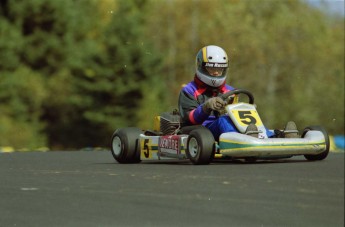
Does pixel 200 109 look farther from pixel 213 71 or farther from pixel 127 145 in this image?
pixel 127 145

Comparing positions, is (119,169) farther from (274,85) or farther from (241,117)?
(274,85)

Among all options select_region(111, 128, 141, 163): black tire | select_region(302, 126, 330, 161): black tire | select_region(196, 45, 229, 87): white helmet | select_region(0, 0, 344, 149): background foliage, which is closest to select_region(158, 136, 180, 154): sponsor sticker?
select_region(111, 128, 141, 163): black tire

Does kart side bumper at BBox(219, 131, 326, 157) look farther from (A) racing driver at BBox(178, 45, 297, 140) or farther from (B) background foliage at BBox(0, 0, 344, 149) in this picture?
(B) background foliage at BBox(0, 0, 344, 149)

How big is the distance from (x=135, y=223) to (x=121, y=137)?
5169 mm

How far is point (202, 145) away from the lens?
30.2 ft

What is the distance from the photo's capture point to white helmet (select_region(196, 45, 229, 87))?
10.5 m

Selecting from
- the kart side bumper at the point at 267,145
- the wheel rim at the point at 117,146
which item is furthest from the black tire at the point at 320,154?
the wheel rim at the point at 117,146

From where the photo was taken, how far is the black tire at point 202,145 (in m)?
9.22

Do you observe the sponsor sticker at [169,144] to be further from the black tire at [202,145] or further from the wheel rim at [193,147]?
the black tire at [202,145]

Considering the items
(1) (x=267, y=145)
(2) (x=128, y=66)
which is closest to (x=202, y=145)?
(1) (x=267, y=145)

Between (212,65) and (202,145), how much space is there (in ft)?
5.37

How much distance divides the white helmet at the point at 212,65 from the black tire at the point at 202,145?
3.96 ft

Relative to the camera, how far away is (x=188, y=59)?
40.8 m

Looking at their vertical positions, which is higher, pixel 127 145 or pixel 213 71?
pixel 213 71
